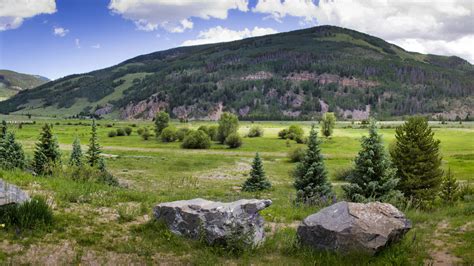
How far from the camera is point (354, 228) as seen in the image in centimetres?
1030

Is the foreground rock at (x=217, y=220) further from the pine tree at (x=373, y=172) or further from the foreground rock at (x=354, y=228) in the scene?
the pine tree at (x=373, y=172)

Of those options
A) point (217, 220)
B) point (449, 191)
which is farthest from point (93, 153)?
point (217, 220)

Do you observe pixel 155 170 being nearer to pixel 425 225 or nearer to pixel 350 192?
pixel 350 192

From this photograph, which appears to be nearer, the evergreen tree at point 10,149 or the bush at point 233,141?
the evergreen tree at point 10,149

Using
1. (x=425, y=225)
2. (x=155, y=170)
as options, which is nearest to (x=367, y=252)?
(x=425, y=225)

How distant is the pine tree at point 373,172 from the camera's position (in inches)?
849

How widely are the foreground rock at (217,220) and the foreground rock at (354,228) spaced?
4.55 ft

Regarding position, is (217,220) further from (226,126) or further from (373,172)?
(226,126)

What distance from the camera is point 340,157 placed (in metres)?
90.8

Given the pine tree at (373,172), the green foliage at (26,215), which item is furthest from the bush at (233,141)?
the green foliage at (26,215)

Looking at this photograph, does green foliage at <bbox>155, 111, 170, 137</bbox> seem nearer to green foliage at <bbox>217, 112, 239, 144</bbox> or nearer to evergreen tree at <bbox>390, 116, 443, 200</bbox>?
green foliage at <bbox>217, 112, 239, 144</bbox>

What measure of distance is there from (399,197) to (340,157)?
70.1 m

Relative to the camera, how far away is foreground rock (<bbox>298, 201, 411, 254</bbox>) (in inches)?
401

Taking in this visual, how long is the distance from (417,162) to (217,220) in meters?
21.4
